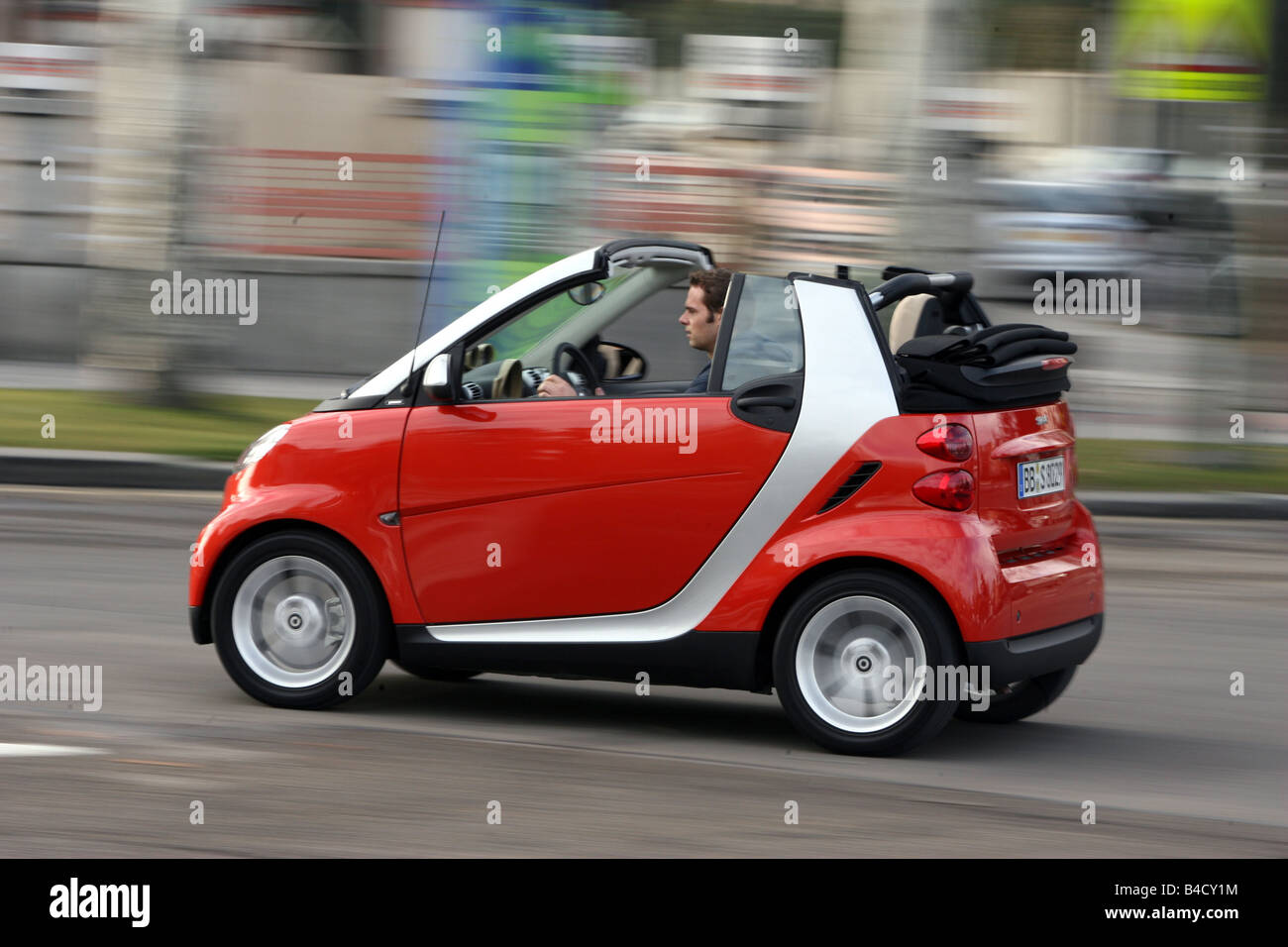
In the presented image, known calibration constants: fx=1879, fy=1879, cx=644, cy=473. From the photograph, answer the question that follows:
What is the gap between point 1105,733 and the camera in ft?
22.6

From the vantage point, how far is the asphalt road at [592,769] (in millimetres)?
5203

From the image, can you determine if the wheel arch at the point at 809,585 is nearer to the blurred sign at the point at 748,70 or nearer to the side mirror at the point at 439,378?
→ the side mirror at the point at 439,378

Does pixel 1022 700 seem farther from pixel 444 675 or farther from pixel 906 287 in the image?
pixel 444 675


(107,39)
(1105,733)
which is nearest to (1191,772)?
(1105,733)

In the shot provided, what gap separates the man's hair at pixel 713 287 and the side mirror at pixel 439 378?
91 cm

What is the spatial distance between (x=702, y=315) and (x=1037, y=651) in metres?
1.61

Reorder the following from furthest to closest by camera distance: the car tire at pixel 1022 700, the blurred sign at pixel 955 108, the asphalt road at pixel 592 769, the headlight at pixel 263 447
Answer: the blurred sign at pixel 955 108 < the car tire at pixel 1022 700 < the headlight at pixel 263 447 < the asphalt road at pixel 592 769

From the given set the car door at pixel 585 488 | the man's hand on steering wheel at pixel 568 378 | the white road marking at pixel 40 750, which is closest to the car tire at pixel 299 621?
the car door at pixel 585 488

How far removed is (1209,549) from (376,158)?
37.0 ft

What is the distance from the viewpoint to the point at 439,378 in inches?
250

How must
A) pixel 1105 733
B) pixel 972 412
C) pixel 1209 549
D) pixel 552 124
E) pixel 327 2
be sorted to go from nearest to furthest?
pixel 972 412 → pixel 1105 733 → pixel 1209 549 → pixel 552 124 → pixel 327 2

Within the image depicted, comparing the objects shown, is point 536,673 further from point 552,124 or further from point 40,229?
point 40,229

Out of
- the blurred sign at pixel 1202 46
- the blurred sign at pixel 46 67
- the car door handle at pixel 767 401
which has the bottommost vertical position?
the car door handle at pixel 767 401

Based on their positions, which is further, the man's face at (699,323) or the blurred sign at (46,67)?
the blurred sign at (46,67)
